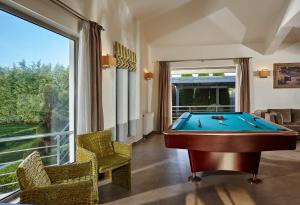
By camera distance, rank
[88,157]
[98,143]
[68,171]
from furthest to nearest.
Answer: [98,143]
[88,157]
[68,171]

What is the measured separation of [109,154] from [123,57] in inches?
105

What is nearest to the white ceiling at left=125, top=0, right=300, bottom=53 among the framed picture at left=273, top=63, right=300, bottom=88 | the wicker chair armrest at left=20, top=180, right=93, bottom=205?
the framed picture at left=273, top=63, right=300, bottom=88

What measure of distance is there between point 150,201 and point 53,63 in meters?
2.24

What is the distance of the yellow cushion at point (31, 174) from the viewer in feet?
6.25

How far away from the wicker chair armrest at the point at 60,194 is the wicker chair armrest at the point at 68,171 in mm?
515

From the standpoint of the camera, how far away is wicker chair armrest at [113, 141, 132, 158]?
3484 millimetres

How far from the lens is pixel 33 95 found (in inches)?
128

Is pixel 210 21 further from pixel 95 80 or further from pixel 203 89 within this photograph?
pixel 203 89

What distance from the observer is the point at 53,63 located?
370cm

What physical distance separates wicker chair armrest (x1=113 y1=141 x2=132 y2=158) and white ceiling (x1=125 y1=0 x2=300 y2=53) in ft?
12.2

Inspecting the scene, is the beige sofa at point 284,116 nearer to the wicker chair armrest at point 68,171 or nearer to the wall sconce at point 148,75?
the wall sconce at point 148,75

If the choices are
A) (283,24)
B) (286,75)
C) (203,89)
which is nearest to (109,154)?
(283,24)

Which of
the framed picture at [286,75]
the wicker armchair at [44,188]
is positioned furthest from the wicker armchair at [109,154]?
the framed picture at [286,75]

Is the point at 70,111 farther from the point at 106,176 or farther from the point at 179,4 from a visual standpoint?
the point at 179,4
